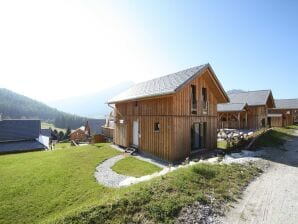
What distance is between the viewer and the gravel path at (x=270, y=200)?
667 centimetres

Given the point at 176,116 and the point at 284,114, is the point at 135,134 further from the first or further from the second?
the point at 284,114

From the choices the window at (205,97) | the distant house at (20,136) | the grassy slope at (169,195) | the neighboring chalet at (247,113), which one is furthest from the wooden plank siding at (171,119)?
the distant house at (20,136)

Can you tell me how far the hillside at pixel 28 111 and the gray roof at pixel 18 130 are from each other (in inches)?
2911

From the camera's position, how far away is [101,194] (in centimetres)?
928

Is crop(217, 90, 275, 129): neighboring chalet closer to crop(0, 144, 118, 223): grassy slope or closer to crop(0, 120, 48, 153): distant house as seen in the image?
crop(0, 144, 118, 223): grassy slope

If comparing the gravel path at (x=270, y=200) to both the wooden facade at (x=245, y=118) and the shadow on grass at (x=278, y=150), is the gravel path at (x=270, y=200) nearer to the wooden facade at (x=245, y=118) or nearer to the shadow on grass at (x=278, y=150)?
the shadow on grass at (x=278, y=150)

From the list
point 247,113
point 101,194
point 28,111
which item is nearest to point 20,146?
point 101,194

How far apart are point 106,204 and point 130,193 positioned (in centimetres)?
103

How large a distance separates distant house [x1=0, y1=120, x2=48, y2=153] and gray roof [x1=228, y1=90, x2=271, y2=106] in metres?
32.9

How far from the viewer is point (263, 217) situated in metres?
6.73

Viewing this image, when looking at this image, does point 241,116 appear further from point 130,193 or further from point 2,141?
point 2,141

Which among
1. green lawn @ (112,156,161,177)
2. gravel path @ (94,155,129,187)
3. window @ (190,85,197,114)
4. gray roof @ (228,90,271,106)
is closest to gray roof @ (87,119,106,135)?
gray roof @ (228,90,271,106)

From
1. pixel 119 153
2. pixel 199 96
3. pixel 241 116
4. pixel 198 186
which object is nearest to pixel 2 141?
pixel 119 153

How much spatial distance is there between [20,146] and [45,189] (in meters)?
20.9
